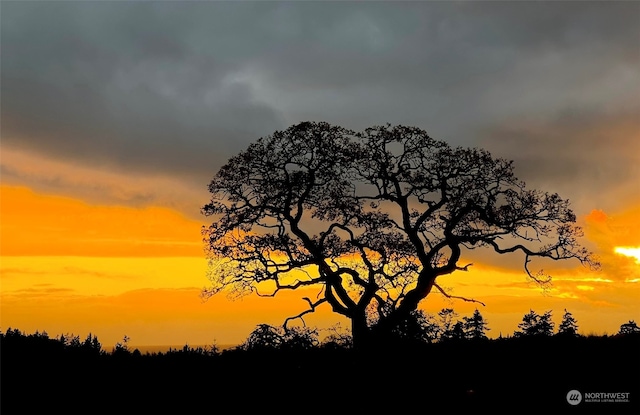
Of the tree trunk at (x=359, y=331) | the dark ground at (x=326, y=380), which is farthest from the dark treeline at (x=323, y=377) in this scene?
the tree trunk at (x=359, y=331)

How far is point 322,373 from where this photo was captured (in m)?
23.8

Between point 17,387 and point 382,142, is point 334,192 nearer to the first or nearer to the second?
point 382,142

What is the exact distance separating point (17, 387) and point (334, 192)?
57.6 feet

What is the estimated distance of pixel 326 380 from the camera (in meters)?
23.0

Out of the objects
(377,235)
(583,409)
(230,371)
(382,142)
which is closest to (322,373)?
(230,371)

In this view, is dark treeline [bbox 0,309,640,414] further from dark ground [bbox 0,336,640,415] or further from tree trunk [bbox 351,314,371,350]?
tree trunk [bbox 351,314,371,350]

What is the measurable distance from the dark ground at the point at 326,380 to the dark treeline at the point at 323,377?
37mm

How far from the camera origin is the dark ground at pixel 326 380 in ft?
65.7

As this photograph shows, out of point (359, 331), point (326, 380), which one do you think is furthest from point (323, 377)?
point (359, 331)

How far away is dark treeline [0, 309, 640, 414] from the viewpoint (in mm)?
20125

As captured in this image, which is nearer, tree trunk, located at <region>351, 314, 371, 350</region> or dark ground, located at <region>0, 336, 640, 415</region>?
dark ground, located at <region>0, 336, 640, 415</region>

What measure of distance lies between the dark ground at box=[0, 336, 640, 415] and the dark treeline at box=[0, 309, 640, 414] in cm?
4

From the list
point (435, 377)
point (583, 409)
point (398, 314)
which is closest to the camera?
point (583, 409)

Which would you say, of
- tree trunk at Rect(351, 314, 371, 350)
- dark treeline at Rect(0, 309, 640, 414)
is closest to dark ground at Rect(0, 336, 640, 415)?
dark treeline at Rect(0, 309, 640, 414)
